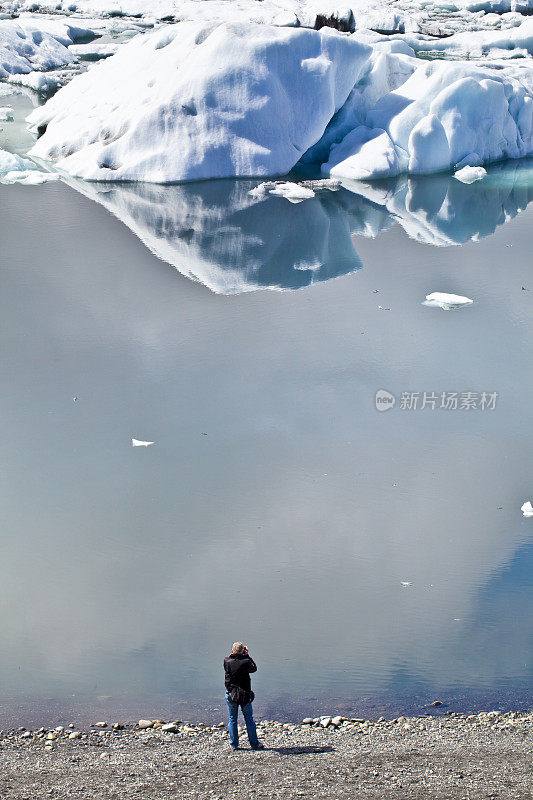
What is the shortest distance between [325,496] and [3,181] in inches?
431

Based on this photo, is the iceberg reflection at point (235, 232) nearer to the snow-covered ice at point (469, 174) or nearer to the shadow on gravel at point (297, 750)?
the snow-covered ice at point (469, 174)

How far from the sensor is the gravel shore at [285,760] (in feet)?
16.2

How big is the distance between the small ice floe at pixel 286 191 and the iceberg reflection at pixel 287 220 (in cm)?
11

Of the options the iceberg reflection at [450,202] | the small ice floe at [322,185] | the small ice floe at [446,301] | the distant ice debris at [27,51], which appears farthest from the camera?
the distant ice debris at [27,51]

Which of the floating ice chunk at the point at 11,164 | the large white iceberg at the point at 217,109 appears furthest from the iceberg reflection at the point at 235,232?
the floating ice chunk at the point at 11,164

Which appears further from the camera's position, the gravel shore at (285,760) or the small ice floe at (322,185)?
the small ice floe at (322,185)

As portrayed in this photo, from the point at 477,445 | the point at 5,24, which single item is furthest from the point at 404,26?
the point at 477,445

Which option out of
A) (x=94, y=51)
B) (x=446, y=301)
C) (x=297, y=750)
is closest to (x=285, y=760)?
(x=297, y=750)

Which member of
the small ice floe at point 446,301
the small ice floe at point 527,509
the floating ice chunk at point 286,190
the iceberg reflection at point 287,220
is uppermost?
the floating ice chunk at point 286,190

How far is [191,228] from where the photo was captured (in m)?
15.0

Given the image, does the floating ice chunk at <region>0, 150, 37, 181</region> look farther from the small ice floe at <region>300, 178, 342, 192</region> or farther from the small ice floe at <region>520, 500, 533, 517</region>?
the small ice floe at <region>520, 500, 533, 517</region>

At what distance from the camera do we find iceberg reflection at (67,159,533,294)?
13.6 metres

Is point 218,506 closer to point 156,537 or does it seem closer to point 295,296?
point 156,537

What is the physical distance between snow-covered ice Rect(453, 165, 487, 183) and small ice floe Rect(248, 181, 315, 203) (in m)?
3.22
